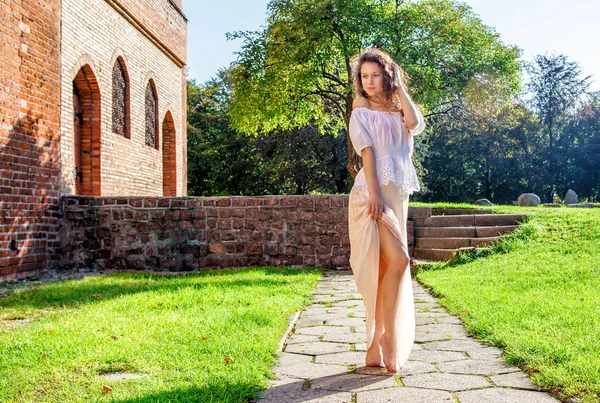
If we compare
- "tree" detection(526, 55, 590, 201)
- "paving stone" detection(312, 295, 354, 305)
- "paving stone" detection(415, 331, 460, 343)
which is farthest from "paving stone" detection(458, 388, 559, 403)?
"tree" detection(526, 55, 590, 201)

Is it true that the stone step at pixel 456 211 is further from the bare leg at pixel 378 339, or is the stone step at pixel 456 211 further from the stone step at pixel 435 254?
the bare leg at pixel 378 339

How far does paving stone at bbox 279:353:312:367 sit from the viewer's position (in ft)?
13.5

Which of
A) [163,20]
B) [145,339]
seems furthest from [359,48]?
[145,339]

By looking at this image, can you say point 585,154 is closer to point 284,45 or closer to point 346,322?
point 284,45

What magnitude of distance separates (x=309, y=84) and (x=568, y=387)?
1457cm

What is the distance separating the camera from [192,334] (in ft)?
15.7

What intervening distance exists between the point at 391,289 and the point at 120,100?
1249cm

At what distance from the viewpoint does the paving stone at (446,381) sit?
347 centimetres

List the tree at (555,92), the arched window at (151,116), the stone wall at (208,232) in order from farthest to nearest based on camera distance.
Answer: the tree at (555,92) → the arched window at (151,116) → the stone wall at (208,232)

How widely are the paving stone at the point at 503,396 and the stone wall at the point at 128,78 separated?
9.61m

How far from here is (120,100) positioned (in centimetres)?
1471

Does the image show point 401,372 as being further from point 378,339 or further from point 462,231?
point 462,231

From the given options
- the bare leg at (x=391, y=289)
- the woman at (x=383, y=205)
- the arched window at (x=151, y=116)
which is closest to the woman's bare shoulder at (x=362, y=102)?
the woman at (x=383, y=205)

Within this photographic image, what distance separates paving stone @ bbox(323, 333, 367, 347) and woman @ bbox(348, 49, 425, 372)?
2.94 feet
